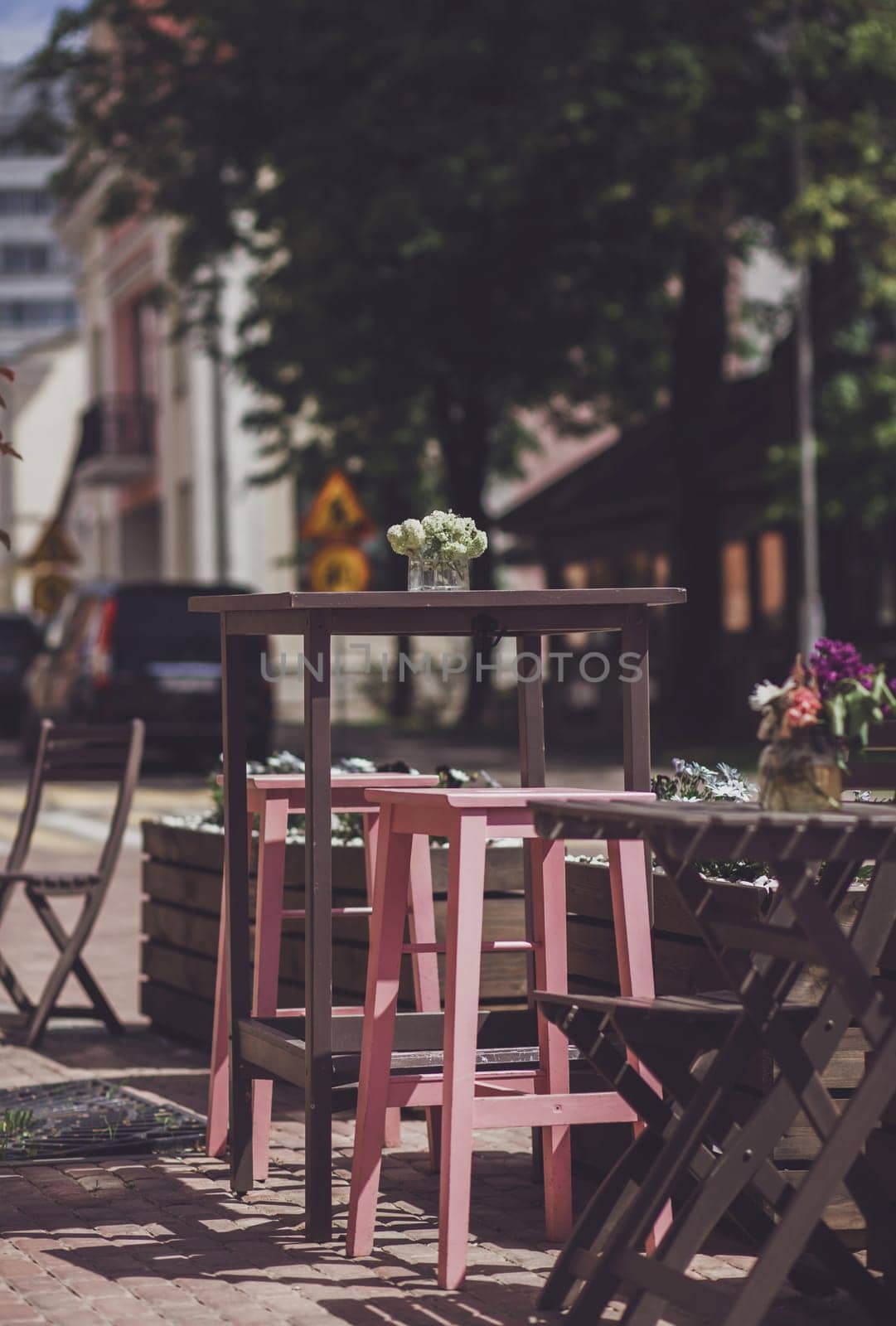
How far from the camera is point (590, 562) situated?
3750cm

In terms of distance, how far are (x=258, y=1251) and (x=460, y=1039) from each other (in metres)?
0.72

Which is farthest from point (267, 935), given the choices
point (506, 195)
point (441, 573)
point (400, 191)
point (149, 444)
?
point (149, 444)

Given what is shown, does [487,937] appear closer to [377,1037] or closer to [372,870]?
[372,870]

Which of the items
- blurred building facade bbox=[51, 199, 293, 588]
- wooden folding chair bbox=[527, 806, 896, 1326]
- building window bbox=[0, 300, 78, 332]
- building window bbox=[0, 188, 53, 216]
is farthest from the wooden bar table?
building window bbox=[0, 188, 53, 216]

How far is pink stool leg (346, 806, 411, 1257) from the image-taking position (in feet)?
15.8

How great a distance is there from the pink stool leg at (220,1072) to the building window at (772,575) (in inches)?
1006

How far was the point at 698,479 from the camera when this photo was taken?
81.7 feet

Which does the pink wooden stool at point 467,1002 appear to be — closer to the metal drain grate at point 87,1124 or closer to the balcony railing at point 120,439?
the metal drain grate at point 87,1124

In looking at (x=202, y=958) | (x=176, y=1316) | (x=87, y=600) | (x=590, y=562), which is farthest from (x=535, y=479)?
(x=176, y=1316)

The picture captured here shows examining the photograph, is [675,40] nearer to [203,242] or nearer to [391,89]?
[391,89]

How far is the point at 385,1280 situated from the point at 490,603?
1428 mm

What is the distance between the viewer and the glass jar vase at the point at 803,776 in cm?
383

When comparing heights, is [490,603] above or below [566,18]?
below

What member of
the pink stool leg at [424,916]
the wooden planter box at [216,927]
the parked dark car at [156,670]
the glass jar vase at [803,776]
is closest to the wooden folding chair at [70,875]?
the wooden planter box at [216,927]
